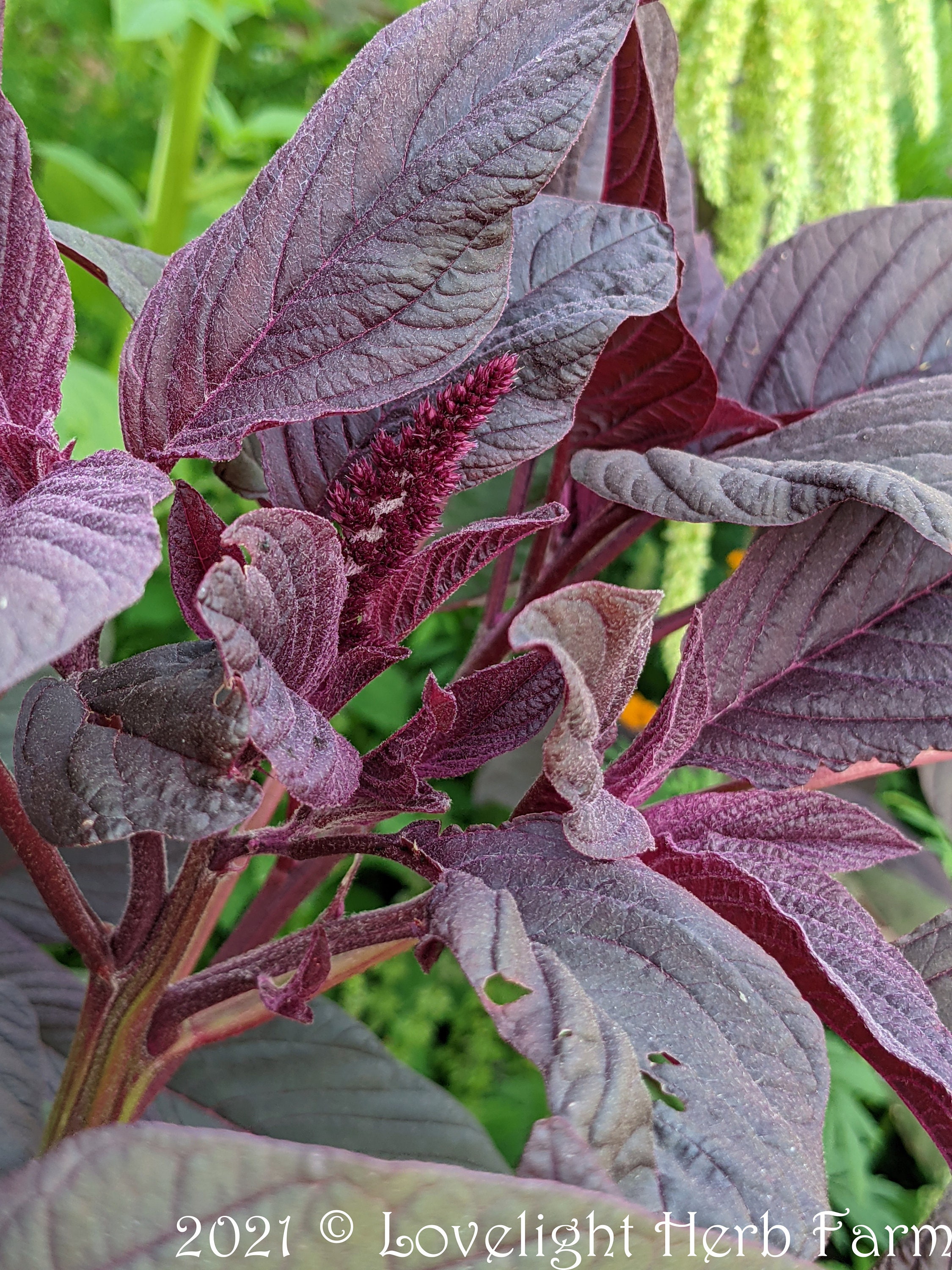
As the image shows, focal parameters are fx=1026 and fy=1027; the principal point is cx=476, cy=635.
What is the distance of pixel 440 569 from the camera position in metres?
0.39

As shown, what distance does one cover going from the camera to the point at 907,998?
0.38m

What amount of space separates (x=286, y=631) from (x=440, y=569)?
0.08 m

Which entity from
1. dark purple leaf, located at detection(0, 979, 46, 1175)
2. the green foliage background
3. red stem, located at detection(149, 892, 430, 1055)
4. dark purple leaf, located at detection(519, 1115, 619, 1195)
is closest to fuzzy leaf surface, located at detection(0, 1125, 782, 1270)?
dark purple leaf, located at detection(519, 1115, 619, 1195)

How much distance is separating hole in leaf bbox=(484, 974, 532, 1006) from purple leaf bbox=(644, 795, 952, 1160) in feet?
0.25

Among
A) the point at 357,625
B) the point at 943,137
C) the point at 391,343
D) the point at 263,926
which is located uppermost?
the point at 943,137

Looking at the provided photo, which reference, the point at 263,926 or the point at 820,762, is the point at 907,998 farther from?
the point at 263,926

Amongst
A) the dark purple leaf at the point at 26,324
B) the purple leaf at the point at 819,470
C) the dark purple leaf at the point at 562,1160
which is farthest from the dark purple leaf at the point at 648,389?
the dark purple leaf at the point at 562,1160

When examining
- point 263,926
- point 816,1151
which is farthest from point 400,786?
point 263,926

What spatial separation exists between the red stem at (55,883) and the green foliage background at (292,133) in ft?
1.16

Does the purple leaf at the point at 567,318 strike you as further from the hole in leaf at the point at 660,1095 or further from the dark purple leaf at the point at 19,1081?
the dark purple leaf at the point at 19,1081

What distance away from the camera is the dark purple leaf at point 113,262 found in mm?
459

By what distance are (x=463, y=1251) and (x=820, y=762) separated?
30 centimetres

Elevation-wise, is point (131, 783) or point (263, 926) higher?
point (131, 783)

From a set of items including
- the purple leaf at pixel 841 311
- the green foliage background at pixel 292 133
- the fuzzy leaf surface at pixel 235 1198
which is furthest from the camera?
the green foliage background at pixel 292 133
